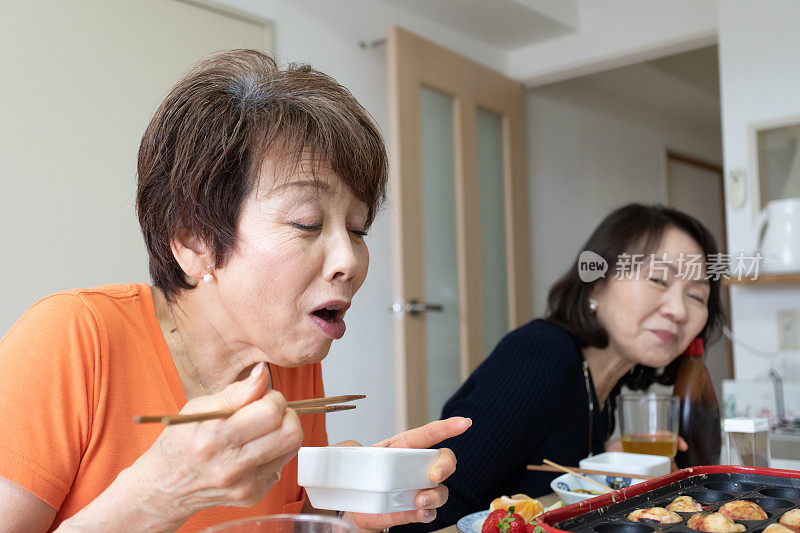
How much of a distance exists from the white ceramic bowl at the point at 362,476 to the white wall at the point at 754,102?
2702 mm

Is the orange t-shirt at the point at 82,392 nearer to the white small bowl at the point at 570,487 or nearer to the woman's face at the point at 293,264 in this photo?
the woman's face at the point at 293,264

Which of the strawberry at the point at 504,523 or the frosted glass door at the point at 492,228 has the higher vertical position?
the frosted glass door at the point at 492,228

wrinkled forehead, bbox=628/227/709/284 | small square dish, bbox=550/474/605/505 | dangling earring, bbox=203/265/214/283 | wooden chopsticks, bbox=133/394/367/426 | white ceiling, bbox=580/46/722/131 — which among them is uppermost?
white ceiling, bbox=580/46/722/131

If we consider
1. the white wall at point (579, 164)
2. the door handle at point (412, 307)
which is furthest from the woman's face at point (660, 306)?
the white wall at point (579, 164)

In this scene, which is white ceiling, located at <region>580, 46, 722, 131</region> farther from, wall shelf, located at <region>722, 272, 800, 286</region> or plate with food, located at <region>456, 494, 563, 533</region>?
plate with food, located at <region>456, 494, 563, 533</region>

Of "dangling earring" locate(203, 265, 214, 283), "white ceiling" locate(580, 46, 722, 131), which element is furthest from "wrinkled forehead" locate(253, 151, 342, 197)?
"white ceiling" locate(580, 46, 722, 131)

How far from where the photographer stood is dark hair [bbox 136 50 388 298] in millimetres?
999

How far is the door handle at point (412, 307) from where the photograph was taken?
10.3ft

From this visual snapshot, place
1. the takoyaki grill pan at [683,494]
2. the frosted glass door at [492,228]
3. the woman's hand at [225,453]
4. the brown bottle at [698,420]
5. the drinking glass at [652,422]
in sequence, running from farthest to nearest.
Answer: the frosted glass door at [492,228]
the brown bottle at [698,420]
the drinking glass at [652,422]
the takoyaki grill pan at [683,494]
the woman's hand at [225,453]

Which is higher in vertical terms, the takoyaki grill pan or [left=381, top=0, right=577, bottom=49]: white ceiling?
[left=381, top=0, right=577, bottom=49]: white ceiling

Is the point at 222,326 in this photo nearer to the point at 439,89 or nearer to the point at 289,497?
the point at 289,497

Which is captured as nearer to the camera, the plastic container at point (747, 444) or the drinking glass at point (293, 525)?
the drinking glass at point (293, 525)

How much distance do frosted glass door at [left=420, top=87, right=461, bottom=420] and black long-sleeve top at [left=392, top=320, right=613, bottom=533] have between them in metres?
1.61

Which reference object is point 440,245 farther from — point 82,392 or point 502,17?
point 82,392
